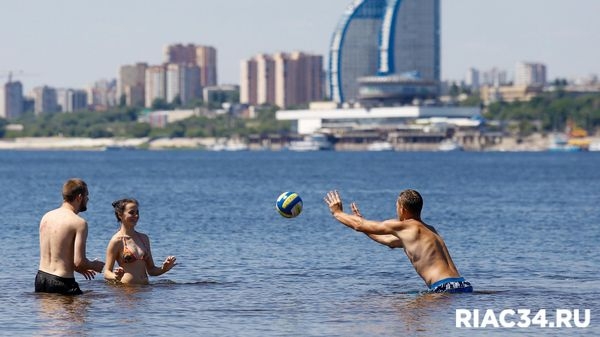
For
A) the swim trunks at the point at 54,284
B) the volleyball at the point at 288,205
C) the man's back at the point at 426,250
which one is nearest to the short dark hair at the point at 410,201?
the man's back at the point at 426,250

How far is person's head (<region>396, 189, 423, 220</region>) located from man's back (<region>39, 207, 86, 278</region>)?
4322 mm

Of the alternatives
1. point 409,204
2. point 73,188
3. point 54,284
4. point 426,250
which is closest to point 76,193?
point 73,188

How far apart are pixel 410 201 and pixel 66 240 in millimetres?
4733

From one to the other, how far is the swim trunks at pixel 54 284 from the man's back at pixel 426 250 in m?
4.75

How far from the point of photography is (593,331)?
21344 millimetres

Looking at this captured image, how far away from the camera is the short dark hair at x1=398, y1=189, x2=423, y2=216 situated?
71.5ft

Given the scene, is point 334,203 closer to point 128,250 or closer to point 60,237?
point 60,237

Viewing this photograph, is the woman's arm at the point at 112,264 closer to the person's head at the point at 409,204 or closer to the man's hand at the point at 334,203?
the man's hand at the point at 334,203

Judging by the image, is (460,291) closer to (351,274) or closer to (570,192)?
(351,274)

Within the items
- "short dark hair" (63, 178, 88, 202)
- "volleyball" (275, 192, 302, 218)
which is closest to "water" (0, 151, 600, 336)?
"volleyball" (275, 192, 302, 218)

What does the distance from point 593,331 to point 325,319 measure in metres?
3.67

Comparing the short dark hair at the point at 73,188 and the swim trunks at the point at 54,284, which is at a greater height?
the short dark hair at the point at 73,188

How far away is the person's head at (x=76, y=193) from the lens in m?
21.4

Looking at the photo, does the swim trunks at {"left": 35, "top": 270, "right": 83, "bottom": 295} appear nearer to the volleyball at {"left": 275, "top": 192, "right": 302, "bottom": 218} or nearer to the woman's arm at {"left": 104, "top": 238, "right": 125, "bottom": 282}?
the woman's arm at {"left": 104, "top": 238, "right": 125, "bottom": 282}
